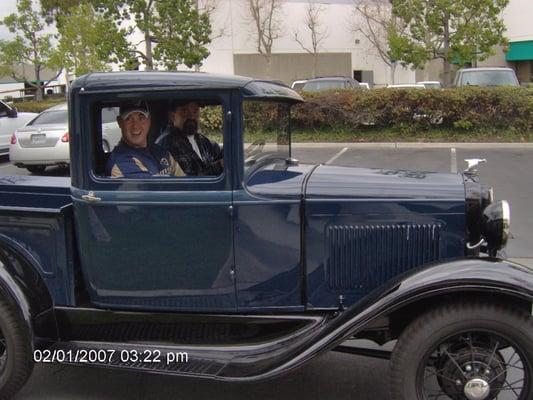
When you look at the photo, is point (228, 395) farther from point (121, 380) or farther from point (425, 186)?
point (425, 186)

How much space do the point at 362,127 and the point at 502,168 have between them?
472cm

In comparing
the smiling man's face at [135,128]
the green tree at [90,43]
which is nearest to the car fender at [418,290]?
the smiling man's face at [135,128]

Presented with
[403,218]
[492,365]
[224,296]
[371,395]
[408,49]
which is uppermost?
[408,49]

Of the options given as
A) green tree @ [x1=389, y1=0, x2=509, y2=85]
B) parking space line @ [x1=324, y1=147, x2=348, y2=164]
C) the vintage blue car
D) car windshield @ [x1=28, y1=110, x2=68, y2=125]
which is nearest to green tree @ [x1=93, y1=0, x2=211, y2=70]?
green tree @ [x1=389, y1=0, x2=509, y2=85]

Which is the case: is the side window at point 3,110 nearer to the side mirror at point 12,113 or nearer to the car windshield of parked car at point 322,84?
the side mirror at point 12,113

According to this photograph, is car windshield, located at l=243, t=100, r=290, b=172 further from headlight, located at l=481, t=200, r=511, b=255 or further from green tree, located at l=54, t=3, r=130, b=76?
green tree, located at l=54, t=3, r=130, b=76

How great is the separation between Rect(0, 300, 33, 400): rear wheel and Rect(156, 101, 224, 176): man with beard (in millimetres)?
1228

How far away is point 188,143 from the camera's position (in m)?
3.45

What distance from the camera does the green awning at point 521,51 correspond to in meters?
34.7

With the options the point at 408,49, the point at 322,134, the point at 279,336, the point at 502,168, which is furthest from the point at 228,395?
the point at 408,49

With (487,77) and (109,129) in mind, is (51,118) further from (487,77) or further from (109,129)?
(487,77)

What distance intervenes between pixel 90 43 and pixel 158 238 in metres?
19.9

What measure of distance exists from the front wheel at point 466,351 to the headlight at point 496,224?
38 cm

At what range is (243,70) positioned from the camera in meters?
37.4
